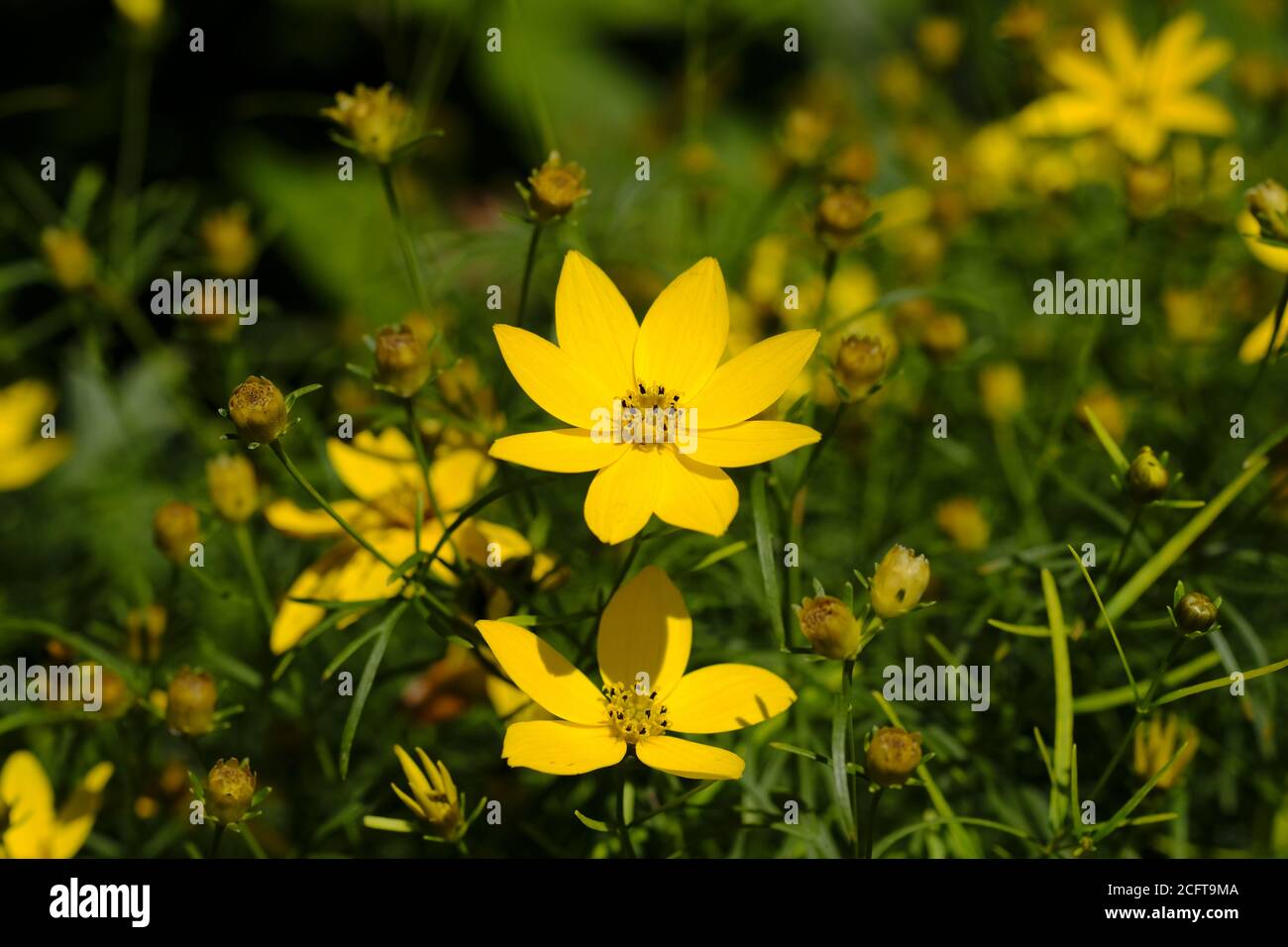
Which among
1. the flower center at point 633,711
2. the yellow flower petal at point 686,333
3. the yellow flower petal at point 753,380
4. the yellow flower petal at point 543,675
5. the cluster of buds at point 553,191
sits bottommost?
the flower center at point 633,711

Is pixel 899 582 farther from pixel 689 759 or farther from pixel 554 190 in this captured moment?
pixel 554 190

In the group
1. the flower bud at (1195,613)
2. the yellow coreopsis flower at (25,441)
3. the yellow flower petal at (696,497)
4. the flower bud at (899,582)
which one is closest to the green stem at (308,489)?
the yellow flower petal at (696,497)

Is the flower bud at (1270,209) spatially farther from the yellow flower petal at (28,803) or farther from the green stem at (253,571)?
the yellow flower petal at (28,803)

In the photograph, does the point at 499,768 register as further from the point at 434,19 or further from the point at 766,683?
the point at 434,19

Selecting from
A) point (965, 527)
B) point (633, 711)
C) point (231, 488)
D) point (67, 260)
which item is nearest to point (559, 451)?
point (633, 711)

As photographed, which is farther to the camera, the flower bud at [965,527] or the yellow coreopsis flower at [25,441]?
the yellow coreopsis flower at [25,441]

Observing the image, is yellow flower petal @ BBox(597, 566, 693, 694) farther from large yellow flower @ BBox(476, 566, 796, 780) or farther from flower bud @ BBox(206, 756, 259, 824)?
flower bud @ BBox(206, 756, 259, 824)

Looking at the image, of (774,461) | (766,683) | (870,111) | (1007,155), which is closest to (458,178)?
(870,111)
